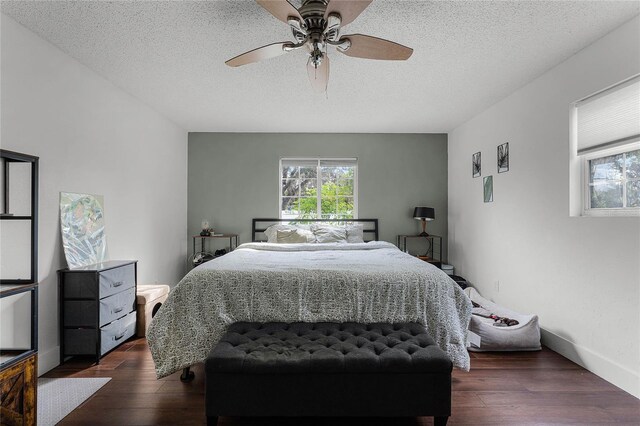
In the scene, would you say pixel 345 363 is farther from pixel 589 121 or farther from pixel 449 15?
pixel 589 121

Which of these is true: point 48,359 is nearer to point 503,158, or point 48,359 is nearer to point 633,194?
point 633,194

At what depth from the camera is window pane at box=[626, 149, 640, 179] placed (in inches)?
98.5

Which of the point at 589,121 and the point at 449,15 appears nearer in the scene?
the point at 449,15

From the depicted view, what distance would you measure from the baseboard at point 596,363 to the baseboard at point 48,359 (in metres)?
4.00

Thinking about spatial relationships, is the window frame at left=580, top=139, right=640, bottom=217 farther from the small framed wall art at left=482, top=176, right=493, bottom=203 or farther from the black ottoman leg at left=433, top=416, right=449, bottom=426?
the black ottoman leg at left=433, top=416, right=449, bottom=426

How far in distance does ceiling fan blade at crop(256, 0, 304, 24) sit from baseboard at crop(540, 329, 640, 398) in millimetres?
3050

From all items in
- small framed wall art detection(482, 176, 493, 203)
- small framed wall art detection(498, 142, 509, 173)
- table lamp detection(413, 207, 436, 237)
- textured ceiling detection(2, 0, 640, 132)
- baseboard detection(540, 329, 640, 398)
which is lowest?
baseboard detection(540, 329, 640, 398)

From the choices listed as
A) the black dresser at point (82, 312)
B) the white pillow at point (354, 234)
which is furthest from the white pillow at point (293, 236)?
the black dresser at point (82, 312)

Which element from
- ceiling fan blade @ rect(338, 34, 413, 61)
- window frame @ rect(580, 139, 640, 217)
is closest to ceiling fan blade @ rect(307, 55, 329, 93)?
ceiling fan blade @ rect(338, 34, 413, 61)

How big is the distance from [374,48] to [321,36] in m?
0.35

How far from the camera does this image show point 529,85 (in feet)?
11.5

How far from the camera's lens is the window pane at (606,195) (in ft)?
8.73

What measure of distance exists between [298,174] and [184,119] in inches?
70.5

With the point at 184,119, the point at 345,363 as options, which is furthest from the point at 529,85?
the point at 184,119
